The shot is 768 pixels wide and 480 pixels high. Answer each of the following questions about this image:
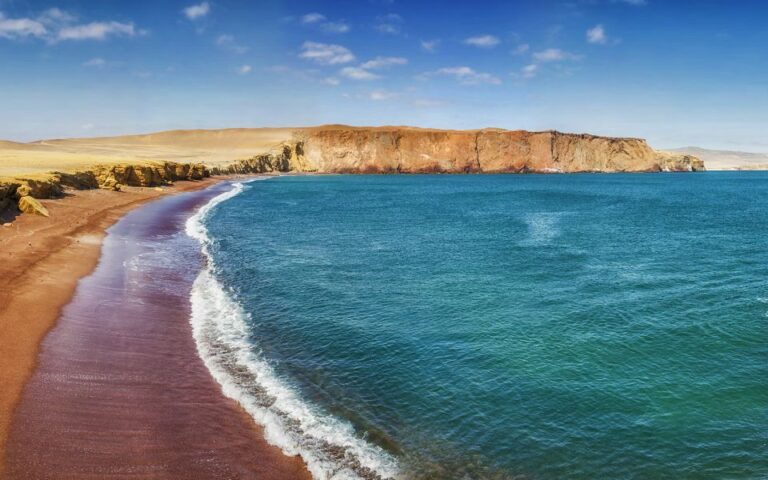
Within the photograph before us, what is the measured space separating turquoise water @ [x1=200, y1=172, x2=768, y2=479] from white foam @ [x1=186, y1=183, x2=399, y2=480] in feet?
0.49

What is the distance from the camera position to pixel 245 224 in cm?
5056

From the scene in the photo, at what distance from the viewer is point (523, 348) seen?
1866 cm

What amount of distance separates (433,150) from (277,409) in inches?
6509

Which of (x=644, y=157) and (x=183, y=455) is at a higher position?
(x=644, y=157)

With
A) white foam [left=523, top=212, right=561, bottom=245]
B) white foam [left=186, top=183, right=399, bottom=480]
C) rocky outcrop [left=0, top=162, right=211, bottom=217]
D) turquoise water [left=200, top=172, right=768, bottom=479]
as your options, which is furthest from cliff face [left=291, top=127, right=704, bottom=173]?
white foam [left=186, top=183, right=399, bottom=480]

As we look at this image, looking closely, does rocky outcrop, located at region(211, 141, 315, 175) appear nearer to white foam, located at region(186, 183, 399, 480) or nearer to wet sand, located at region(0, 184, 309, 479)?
wet sand, located at region(0, 184, 309, 479)

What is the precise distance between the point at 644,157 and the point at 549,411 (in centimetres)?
20284

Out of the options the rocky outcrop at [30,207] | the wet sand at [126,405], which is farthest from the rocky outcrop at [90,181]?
the wet sand at [126,405]

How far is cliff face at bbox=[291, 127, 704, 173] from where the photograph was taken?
568 ft

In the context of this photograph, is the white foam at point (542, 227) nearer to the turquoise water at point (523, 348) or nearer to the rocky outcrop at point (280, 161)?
the turquoise water at point (523, 348)

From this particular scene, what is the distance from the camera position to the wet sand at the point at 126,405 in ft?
36.7

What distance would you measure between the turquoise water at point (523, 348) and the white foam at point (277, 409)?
151 mm

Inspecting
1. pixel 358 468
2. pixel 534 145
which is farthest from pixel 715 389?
pixel 534 145

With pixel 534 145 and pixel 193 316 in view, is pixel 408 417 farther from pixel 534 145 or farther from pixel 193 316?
pixel 534 145
